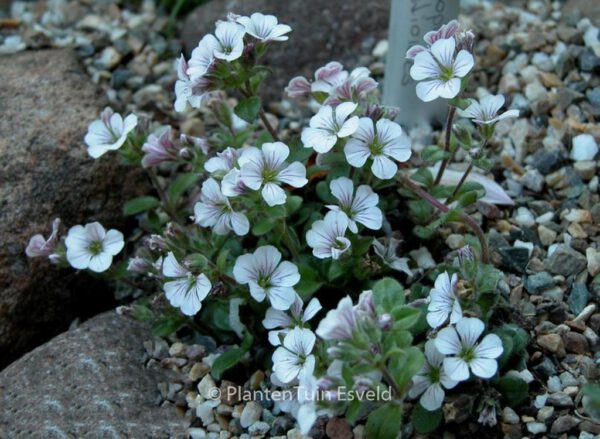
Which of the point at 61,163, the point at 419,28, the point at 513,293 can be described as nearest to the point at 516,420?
the point at 513,293

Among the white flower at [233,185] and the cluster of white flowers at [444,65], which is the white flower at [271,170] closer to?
the white flower at [233,185]

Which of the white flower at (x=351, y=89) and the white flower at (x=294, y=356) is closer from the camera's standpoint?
the white flower at (x=294, y=356)

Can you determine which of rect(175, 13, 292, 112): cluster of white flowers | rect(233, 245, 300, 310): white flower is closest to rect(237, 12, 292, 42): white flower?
rect(175, 13, 292, 112): cluster of white flowers

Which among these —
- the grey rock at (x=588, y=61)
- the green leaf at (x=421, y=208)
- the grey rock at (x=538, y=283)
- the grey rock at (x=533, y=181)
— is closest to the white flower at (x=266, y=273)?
the green leaf at (x=421, y=208)

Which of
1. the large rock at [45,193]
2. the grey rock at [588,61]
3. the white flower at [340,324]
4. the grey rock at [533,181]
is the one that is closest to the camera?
the white flower at [340,324]

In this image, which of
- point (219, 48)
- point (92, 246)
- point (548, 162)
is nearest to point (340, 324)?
point (219, 48)

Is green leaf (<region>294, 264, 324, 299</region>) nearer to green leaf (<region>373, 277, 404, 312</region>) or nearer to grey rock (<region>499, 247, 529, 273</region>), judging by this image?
green leaf (<region>373, 277, 404, 312</region>)

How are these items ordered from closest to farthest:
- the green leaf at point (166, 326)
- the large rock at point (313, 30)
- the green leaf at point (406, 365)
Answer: the green leaf at point (406, 365) < the green leaf at point (166, 326) < the large rock at point (313, 30)

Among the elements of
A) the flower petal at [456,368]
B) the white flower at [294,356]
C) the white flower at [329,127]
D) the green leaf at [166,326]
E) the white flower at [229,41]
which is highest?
the white flower at [229,41]

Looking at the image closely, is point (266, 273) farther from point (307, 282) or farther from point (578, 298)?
point (578, 298)
